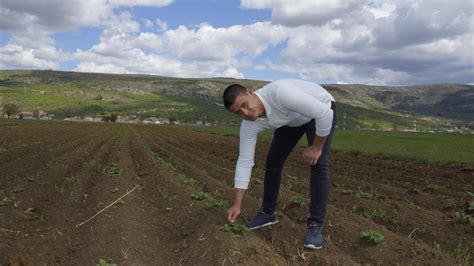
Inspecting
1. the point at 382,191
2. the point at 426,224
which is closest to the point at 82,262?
the point at 426,224

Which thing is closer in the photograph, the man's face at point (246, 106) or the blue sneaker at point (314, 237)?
the man's face at point (246, 106)

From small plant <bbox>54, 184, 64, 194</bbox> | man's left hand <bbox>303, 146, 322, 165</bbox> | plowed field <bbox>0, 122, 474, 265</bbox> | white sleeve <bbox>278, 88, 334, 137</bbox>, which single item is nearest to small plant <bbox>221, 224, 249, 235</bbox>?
plowed field <bbox>0, 122, 474, 265</bbox>

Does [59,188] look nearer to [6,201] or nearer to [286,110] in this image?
[6,201]

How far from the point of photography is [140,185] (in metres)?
9.98

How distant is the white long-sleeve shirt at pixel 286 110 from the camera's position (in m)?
4.55

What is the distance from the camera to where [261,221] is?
239 inches

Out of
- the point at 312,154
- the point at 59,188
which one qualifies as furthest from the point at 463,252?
the point at 59,188

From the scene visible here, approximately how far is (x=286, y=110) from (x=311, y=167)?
0.91m

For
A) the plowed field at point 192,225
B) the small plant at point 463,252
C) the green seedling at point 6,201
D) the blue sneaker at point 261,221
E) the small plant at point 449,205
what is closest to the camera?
the plowed field at point 192,225

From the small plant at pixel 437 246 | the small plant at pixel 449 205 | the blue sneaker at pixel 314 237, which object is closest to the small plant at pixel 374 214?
the small plant at pixel 437 246

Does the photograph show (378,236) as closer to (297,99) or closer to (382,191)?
(297,99)

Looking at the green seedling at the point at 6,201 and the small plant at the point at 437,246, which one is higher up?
the small plant at the point at 437,246

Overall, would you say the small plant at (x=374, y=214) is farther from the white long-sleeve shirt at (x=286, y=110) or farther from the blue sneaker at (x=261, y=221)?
the white long-sleeve shirt at (x=286, y=110)

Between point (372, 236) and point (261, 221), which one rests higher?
point (372, 236)
